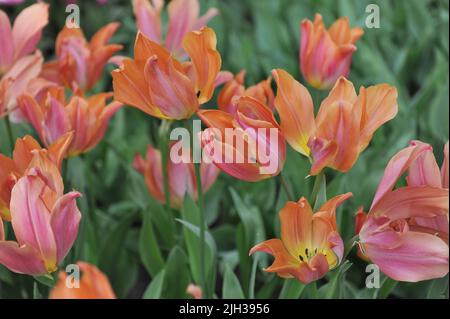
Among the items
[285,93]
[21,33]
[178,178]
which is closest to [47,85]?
[21,33]

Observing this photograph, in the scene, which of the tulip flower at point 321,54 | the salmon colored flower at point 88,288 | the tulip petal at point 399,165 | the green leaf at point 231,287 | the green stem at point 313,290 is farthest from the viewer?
the tulip flower at point 321,54

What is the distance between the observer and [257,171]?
763 mm

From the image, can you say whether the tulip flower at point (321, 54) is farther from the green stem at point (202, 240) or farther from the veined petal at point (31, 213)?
the veined petal at point (31, 213)

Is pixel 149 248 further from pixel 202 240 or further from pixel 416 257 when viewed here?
pixel 416 257

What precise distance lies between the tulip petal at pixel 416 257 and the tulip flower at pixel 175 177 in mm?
307

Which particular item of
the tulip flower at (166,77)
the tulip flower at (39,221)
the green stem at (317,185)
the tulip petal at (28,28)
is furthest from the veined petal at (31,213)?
the tulip petal at (28,28)

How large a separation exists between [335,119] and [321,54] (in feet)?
1.03

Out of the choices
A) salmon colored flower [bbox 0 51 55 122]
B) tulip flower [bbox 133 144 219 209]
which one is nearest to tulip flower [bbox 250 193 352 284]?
tulip flower [bbox 133 144 219 209]

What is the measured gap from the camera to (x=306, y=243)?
764 mm

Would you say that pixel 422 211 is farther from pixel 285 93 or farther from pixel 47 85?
pixel 47 85

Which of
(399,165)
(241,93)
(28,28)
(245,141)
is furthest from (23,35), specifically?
(399,165)

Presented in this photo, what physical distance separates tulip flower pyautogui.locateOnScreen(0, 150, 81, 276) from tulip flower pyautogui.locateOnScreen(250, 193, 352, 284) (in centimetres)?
16

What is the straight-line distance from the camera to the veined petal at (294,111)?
0.77 m

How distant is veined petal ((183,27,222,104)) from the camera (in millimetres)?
802
